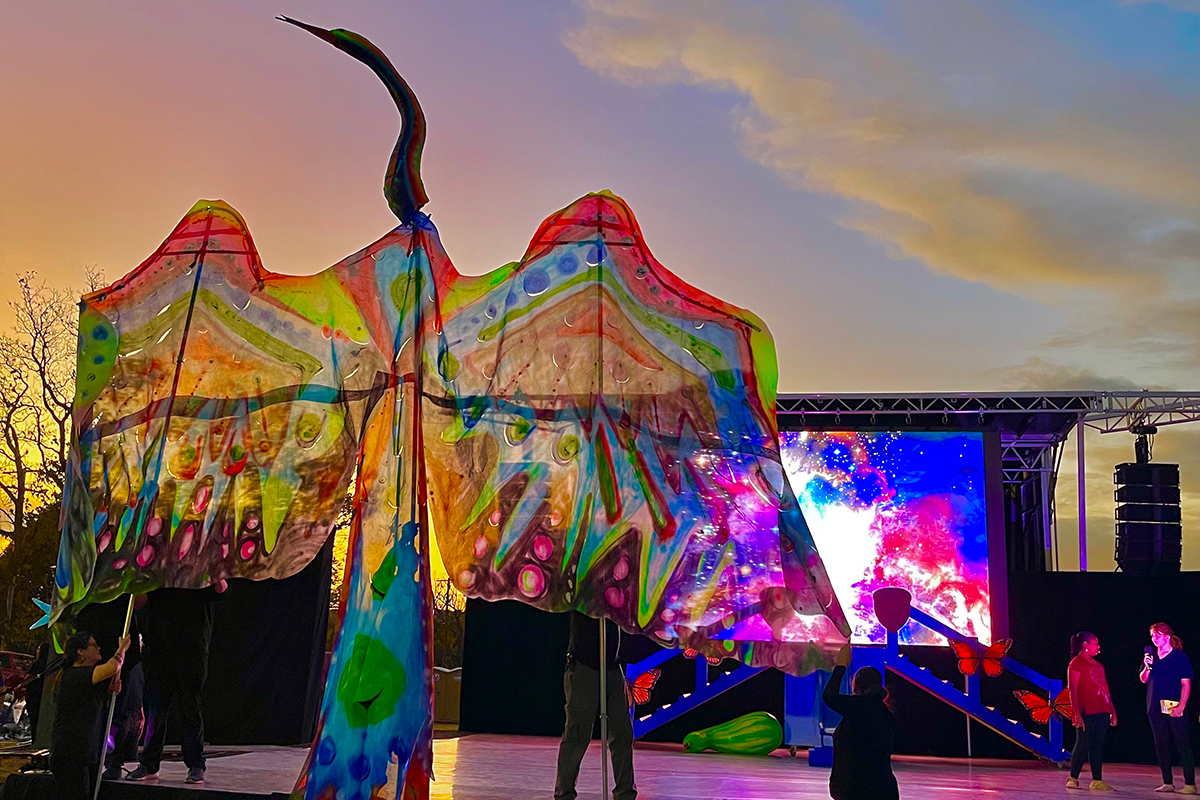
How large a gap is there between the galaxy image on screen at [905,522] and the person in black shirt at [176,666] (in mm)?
8113

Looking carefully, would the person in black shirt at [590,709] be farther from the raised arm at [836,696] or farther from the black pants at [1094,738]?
the black pants at [1094,738]

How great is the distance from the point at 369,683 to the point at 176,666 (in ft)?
8.19

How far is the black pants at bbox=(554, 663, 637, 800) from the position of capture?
616 centimetres

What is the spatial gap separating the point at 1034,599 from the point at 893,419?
8.73 ft

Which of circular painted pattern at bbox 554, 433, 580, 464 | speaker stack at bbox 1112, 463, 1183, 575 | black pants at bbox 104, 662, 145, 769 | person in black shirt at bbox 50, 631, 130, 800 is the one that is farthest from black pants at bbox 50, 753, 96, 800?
speaker stack at bbox 1112, 463, 1183, 575

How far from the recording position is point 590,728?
20.5ft

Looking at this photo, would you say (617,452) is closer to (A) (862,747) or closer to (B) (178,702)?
(A) (862,747)

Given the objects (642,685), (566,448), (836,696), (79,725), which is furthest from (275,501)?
(642,685)

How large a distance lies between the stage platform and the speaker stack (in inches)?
90.6

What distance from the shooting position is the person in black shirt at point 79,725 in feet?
19.0

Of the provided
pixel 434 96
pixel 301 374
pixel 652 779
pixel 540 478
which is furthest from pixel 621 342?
pixel 652 779

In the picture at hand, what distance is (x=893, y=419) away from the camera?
525 inches

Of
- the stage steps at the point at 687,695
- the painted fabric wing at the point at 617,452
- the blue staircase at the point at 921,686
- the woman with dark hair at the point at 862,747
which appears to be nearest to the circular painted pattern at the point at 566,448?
the painted fabric wing at the point at 617,452

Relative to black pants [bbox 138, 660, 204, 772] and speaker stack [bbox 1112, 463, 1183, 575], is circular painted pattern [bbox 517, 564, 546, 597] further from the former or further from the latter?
speaker stack [bbox 1112, 463, 1183, 575]
